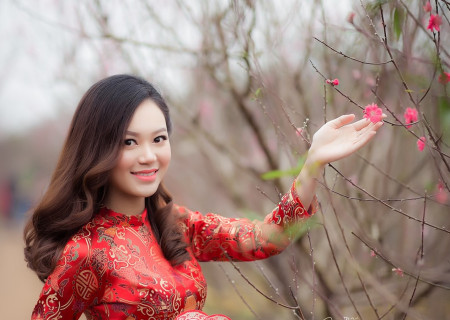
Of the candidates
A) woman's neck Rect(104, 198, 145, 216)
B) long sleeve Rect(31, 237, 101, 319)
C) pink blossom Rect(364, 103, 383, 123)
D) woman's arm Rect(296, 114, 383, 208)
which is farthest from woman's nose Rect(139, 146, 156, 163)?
pink blossom Rect(364, 103, 383, 123)

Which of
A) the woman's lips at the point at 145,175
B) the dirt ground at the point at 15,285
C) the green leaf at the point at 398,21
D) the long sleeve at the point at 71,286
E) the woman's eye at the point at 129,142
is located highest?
the green leaf at the point at 398,21

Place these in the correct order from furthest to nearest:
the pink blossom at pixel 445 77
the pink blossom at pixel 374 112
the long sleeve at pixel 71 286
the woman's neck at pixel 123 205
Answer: the woman's neck at pixel 123 205 < the long sleeve at pixel 71 286 < the pink blossom at pixel 374 112 < the pink blossom at pixel 445 77

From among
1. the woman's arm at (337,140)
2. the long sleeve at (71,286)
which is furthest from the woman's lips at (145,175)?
the woman's arm at (337,140)

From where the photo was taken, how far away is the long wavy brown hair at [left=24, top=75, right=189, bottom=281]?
7.02 ft

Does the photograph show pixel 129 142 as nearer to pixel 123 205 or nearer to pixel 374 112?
pixel 123 205

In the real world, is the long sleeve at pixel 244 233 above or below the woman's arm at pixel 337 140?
below

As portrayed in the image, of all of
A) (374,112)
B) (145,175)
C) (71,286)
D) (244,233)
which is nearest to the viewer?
(374,112)

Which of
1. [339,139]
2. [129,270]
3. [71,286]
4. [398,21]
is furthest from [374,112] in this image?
[71,286]

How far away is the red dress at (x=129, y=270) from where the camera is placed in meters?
2.10

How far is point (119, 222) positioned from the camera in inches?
89.6

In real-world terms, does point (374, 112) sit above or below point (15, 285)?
above

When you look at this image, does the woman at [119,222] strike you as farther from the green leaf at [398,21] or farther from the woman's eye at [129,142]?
the green leaf at [398,21]

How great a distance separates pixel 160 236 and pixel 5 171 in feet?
82.5

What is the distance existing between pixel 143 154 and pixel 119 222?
27 centimetres
